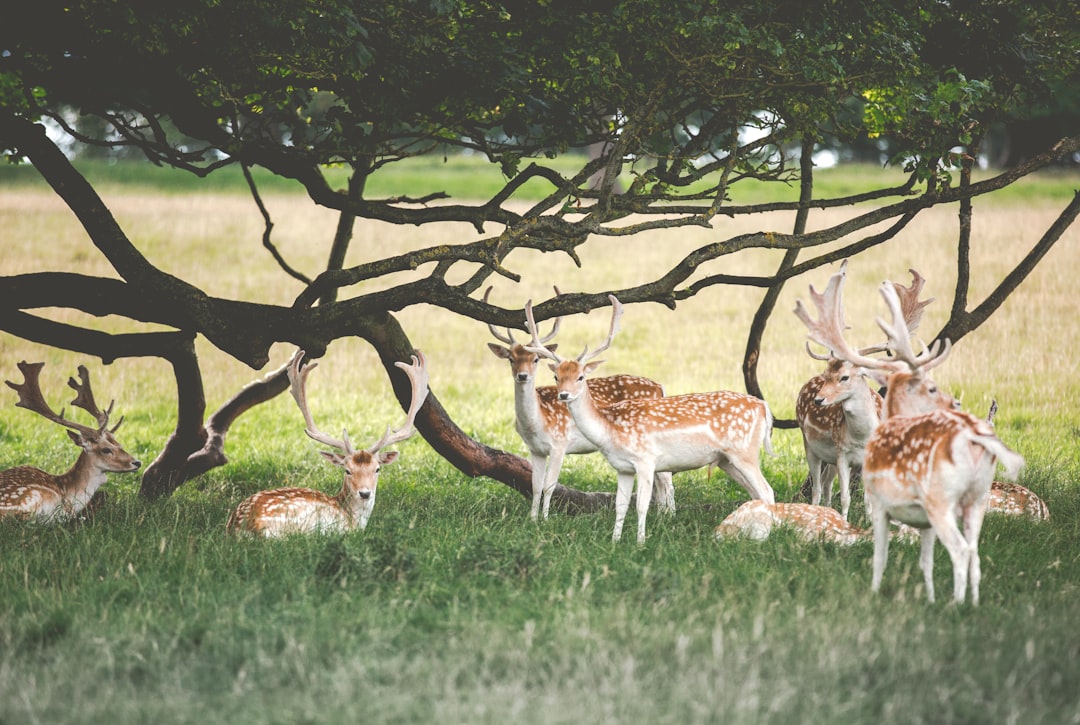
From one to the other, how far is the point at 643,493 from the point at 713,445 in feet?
1.88

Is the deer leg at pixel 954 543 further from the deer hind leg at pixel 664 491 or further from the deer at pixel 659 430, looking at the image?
the deer hind leg at pixel 664 491

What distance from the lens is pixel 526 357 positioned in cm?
783

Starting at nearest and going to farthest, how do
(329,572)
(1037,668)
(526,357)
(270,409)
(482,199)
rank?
(1037,668) → (329,572) → (526,357) → (270,409) → (482,199)

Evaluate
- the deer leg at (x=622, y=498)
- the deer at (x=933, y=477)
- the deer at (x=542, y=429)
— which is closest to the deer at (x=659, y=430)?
the deer leg at (x=622, y=498)

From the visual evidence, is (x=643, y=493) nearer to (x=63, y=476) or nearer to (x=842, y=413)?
(x=842, y=413)

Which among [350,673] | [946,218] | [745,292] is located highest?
[946,218]

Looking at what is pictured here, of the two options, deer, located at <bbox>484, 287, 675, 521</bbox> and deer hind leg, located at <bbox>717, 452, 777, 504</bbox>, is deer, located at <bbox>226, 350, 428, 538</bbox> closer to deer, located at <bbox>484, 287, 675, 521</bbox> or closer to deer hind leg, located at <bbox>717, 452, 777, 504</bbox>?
deer, located at <bbox>484, 287, 675, 521</bbox>

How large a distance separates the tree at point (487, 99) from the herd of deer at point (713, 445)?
496mm

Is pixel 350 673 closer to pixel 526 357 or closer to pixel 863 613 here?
pixel 863 613

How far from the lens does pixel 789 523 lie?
22.1ft

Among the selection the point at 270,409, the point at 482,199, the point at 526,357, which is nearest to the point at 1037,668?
the point at 526,357

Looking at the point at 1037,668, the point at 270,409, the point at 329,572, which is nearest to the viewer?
the point at 1037,668

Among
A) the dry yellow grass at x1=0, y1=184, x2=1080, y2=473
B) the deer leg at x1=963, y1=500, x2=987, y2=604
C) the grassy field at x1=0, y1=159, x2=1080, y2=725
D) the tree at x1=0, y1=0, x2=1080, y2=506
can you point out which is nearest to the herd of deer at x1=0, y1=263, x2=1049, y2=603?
the deer leg at x1=963, y1=500, x2=987, y2=604

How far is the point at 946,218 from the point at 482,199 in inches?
392
